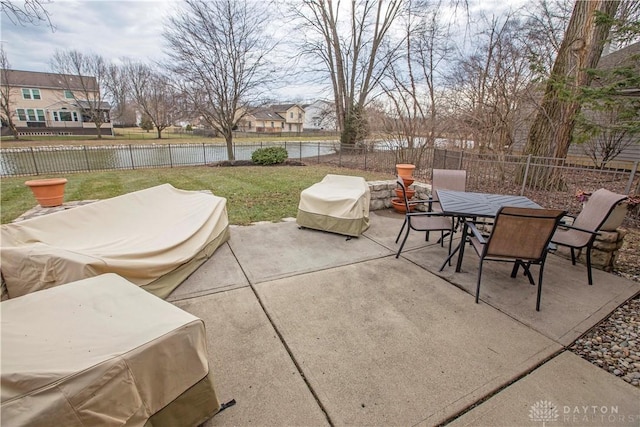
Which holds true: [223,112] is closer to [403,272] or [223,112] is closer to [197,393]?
[403,272]

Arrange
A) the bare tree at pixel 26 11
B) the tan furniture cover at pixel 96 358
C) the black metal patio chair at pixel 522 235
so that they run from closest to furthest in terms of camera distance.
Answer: the tan furniture cover at pixel 96 358
the black metal patio chair at pixel 522 235
the bare tree at pixel 26 11

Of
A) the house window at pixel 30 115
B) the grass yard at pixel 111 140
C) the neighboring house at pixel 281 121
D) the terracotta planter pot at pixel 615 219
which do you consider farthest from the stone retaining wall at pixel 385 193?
the neighboring house at pixel 281 121

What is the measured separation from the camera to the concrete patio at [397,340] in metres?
1.63

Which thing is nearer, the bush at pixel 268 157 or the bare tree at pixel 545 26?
the bare tree at pixel 545 26

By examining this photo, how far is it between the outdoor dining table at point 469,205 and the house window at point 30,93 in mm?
42453

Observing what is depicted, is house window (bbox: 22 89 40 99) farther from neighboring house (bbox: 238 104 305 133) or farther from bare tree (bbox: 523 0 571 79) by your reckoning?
bare tree (bbox: 523 0 571 79)

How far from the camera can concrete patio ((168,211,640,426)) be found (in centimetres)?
163

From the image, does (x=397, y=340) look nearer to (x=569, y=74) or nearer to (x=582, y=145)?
(x=569, y=74)

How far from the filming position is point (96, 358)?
45.1 inches

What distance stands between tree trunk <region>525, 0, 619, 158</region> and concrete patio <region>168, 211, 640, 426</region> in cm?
378

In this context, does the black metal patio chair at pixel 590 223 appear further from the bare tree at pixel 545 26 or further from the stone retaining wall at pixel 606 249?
the bare tree at pixel 545 26

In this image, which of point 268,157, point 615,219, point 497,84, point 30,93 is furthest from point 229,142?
point 30,93

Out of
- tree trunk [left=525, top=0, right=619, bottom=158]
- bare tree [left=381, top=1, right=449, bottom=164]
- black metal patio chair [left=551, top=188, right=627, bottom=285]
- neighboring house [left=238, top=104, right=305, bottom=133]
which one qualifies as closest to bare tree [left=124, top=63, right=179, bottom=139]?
neighboring house [left=238, top=104, right=305, bottom=133]

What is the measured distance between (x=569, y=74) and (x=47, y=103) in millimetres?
42958
